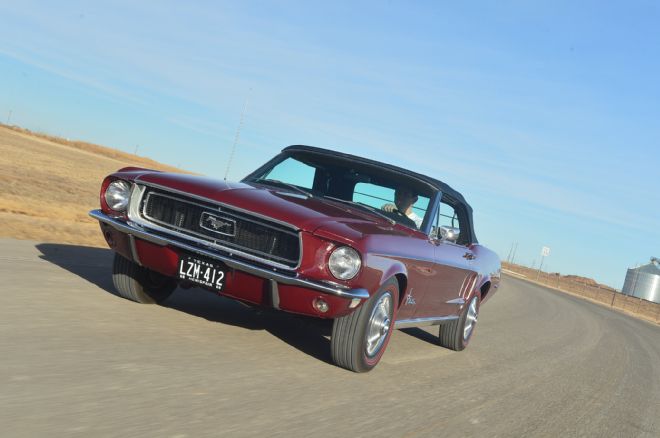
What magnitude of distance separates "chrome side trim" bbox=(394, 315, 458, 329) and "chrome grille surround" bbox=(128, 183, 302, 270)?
1.33 m

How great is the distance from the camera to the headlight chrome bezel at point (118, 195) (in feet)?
17.1

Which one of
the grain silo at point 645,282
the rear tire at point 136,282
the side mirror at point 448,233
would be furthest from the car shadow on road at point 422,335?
the grain silo at point 645,282

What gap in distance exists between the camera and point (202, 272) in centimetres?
473

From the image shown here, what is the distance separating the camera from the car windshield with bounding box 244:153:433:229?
616cm

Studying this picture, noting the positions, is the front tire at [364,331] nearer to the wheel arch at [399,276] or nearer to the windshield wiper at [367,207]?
the wheel arch at [399,276]

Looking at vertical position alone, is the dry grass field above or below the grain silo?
below

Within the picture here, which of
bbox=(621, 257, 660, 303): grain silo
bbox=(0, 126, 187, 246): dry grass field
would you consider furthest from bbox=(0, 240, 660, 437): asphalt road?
bbox=(621, 257, 660, 303): grain silo

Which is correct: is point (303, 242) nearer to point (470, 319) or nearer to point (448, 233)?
point (448, 233)

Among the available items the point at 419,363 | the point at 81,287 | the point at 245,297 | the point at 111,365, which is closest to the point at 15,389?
the point at 111,365

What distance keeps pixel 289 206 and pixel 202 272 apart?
2.49 ft

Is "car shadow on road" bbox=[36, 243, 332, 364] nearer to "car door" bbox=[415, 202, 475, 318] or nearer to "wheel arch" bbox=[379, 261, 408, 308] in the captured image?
"wheel arch" bbox=[379, 261, 408, 308]

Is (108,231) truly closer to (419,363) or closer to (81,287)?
(81,287)

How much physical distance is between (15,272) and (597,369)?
6.47m

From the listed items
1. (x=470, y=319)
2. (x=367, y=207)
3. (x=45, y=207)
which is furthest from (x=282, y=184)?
(x=45, y=207)
